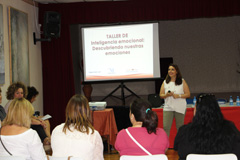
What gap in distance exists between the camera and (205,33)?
10086 millimetres

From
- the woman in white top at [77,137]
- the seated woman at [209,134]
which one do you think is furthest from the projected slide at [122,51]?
the seated woman at [209,134]

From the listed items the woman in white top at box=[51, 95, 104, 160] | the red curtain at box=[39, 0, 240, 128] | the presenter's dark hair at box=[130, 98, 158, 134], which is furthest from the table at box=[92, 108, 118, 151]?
the presenter's dark hair at box=[130, 98, 158, 134]

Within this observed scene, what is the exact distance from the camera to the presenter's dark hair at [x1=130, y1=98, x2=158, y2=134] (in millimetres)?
2369

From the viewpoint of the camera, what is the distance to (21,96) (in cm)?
459

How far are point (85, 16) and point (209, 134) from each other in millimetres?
4820

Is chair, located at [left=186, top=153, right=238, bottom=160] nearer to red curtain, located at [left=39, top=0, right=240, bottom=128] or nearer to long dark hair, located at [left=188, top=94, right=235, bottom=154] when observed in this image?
long dark hair, located at [left=188, top=94, right=235, bottom=154]

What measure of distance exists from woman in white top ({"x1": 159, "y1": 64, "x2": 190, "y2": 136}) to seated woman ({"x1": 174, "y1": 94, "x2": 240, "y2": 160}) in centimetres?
247

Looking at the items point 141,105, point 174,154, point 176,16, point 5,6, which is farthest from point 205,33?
point 141,105

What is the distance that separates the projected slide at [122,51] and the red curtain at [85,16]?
203mm

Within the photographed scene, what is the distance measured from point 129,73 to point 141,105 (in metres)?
4.08

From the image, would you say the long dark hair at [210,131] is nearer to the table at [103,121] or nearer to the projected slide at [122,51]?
the table at [103,121]

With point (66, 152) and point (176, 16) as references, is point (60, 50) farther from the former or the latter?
point (66, 152)

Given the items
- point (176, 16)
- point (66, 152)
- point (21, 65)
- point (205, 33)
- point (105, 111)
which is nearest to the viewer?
point (66, 152)

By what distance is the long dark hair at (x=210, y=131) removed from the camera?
2193mm
